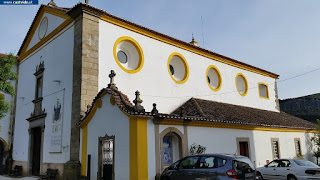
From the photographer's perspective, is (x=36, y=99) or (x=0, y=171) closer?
(x=36, y=99)

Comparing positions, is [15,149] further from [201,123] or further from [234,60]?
[234,60]

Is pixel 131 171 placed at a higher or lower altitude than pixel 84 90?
lower

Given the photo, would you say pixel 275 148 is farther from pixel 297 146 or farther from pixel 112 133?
pixel 112 133

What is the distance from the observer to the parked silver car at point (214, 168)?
8.22 metres

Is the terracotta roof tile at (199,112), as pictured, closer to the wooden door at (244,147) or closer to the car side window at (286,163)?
the wooden door at (244,147)

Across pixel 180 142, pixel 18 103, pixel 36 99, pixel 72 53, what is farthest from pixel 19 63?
pixel 180 142

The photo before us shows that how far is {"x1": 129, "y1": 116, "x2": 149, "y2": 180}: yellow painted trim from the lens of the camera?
10148 mm

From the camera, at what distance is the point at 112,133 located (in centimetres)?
1143

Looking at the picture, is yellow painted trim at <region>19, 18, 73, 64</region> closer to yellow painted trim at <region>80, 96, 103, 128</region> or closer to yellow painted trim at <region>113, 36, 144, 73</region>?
yellow painted trim at <region>113, 36, 144, 73</region>

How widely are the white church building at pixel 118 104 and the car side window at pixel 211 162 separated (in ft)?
7.86

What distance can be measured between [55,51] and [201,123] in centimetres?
928

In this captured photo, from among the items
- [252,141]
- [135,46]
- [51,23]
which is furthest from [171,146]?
[51,23]

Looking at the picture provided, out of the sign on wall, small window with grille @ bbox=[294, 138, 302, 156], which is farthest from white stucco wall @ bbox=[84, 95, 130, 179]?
small window with grille @ bbox=[294, 138, 302, 156]

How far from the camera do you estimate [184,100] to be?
18.2 metres
